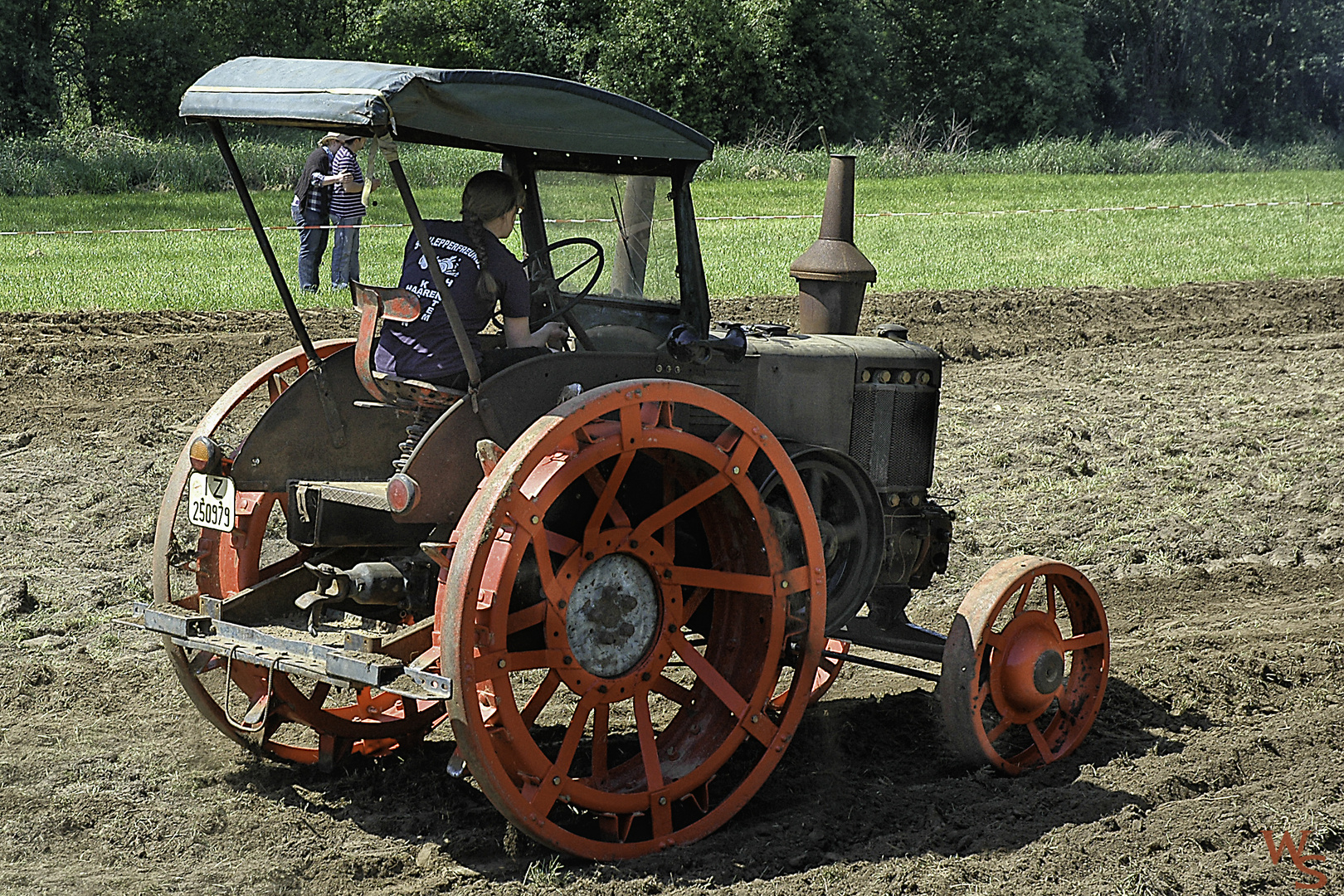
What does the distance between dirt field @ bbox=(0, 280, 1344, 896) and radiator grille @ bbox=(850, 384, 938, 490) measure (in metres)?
0.98

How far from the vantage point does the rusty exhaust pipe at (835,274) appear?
5.50 m

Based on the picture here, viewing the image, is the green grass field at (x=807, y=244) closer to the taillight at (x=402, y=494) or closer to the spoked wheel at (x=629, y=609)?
the spoked wheel at (x=629, y=609)

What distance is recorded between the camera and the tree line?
38750mm

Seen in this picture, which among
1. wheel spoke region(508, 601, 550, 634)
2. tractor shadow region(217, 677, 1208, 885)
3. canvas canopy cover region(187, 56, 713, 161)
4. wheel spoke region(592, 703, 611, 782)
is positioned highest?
canvas canopy cover region(187, 56, 713, 161)

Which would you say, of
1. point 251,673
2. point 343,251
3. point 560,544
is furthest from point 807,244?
point 560,544

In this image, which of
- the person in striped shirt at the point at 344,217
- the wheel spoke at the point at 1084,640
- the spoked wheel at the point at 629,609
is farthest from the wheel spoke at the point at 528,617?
the person in striped shirt at the point at 344,217

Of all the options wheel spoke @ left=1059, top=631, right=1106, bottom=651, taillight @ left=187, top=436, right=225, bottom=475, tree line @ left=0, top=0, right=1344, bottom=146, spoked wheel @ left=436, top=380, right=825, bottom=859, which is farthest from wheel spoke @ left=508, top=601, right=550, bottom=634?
tree line @ left=0, top=0, right=1344, bottom=146

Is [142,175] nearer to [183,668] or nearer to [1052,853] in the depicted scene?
[183,668]

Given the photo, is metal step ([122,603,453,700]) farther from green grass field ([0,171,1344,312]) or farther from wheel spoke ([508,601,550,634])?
green grass field ([0,171,1344,312])

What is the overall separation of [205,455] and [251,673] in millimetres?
932

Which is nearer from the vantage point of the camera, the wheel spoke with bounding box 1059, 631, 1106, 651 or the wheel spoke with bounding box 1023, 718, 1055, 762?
the wheel spoke with bounding box 1023, 718, 1055, 762

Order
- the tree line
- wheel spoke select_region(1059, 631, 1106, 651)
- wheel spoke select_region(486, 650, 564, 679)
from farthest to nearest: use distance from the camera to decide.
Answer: the tree line → wheel spoke select_region(1059, 631, 1106, 651) → wheel spoke select_region(486, 650, 564, 679)

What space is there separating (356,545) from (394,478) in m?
0.60

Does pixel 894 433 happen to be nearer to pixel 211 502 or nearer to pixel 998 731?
pixel 998 731
